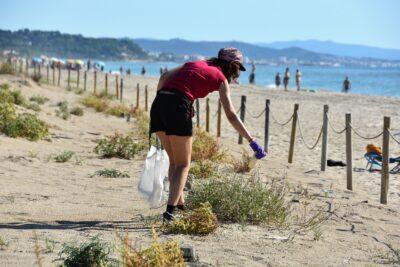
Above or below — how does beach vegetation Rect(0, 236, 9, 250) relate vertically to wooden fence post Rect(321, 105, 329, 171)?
below

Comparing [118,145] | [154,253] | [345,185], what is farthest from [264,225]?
[118,145]

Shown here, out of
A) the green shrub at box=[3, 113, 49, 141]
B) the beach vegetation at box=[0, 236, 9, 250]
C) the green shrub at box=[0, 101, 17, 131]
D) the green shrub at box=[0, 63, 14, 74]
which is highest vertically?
the green shrub at box=[0, 63, 14, 74]

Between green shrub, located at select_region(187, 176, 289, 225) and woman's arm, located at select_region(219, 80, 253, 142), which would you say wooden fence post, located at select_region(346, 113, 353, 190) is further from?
woman's arm, located at select_region(219, 80, 253, 142)

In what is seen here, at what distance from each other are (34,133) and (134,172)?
333 centimetres

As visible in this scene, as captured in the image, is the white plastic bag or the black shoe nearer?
the black shoe

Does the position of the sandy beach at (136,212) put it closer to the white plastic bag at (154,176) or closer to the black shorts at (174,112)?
the white plastic bag at (154,176)

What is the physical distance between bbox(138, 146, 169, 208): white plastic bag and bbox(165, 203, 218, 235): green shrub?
530 millimetres

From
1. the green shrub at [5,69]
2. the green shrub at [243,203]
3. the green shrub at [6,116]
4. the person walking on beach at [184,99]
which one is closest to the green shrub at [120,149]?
the green shrub at [6,116]

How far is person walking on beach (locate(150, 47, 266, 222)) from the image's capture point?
211 inches

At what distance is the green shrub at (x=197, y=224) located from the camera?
5277mm

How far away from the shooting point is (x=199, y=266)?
445 cm

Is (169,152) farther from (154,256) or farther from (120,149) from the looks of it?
(120,149)

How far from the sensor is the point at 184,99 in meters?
5.34

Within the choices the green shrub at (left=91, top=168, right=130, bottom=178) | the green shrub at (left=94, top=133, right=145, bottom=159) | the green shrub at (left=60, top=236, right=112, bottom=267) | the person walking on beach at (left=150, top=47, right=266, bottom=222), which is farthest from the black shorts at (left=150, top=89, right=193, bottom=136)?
the green shrub at (left=94, top=133, right=145, bottom=159)
